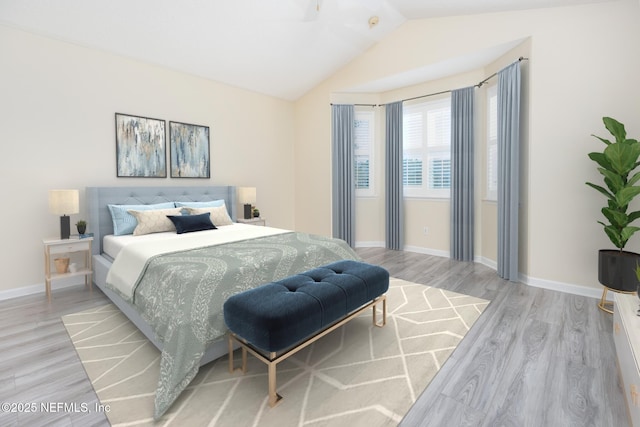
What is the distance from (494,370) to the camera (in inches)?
77.4

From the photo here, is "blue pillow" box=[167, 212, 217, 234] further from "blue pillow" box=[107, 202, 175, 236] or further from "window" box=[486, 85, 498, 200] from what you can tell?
"window" box=[486, 85, 498, 200]

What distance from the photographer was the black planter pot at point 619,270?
102 inches

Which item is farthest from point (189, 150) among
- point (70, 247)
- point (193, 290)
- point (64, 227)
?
Result: point (193, 290)

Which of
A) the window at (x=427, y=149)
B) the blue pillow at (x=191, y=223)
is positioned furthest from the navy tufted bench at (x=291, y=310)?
the window at (x=427, y=149)

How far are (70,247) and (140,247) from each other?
3.72 feet

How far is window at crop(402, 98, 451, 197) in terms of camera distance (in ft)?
16.3

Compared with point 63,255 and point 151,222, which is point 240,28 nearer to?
point 151,222

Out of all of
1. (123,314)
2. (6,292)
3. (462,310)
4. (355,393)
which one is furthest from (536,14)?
(6,292)

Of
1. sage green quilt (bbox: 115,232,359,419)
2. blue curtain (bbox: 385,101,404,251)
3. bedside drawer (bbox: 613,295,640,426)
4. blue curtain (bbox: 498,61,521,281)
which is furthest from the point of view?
blue curtain (bbox: 385,101,404,251)

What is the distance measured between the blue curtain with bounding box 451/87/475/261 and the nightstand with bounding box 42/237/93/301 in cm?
470

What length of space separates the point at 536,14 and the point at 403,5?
1.47 meters

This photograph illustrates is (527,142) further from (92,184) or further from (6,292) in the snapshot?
(6,292)

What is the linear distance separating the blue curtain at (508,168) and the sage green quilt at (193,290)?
2.47 meters

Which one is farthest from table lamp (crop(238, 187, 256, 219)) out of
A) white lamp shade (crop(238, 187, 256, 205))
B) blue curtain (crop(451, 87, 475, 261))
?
blue curtain (crop(451, 87, 475, 261))
